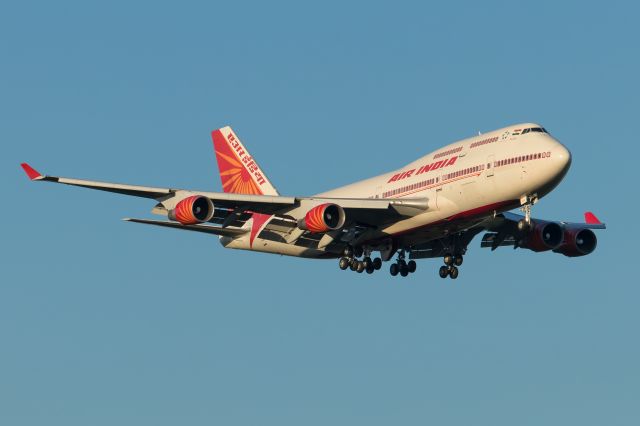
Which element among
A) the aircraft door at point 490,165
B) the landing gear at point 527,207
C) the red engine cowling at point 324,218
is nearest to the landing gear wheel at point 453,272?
the landing gear at point 527,207

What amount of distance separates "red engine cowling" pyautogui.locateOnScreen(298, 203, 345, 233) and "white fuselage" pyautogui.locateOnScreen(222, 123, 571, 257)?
3.64 m

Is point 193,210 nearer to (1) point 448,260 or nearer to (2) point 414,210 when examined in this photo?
(2) point 414,210

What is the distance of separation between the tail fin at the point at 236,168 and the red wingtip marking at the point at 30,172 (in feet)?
65.9

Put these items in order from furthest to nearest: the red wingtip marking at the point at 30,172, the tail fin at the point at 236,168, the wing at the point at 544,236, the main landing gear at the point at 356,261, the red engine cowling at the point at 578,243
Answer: the tail fin at the point at 236,168 → the red engine cowling at the point at 578,243 → the wing at the point at 544,236 → the main landing gear at the point at 356,261 → the red wingtip marking at the point at 30,172

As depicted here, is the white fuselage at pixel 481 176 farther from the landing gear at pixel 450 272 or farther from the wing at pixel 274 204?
the landing gear at pixel 450 272

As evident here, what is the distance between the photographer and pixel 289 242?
78.0 meters

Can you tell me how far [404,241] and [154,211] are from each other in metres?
13.7

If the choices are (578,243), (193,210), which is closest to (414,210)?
(193,210)

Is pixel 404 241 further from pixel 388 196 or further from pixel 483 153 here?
pixel 483 153

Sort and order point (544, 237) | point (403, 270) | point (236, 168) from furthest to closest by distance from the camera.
→ point (236, 168) → point (544, 237) → point (403, 270)

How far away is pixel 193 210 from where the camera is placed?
70688 millimetres

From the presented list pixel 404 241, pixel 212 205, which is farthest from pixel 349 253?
pixel 212 205

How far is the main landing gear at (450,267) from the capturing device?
78375 mm

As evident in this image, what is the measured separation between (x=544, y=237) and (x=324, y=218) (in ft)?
52.8
